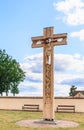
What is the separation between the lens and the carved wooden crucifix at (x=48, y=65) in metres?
17.0

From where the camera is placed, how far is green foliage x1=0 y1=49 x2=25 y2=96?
191ft

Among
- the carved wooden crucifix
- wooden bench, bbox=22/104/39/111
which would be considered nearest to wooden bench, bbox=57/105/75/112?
wooden bench, bbox=22/104/39/111

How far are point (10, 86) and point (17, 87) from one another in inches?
71.9

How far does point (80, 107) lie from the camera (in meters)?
26.3

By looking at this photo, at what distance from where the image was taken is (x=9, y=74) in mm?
59094

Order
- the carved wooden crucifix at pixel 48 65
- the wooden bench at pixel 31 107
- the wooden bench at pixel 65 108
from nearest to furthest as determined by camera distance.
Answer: the carved wooden crucifix at pixel 48 65 < the wooden bench at pixel 65 108 < the wooden bench at pixel 31 107

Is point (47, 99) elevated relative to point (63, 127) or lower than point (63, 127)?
elevated

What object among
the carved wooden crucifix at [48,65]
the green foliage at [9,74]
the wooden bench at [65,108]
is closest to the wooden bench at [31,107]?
the wooden bench at [65,108]

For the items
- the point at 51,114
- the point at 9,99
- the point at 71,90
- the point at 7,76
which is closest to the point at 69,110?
the point at 9,99

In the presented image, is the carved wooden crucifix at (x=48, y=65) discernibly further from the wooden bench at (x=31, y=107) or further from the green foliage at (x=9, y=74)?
the green foliage at (x=9, y=74)

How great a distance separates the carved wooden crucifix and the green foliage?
40816 millimetres

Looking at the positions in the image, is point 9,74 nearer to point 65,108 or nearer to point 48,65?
point 65,108

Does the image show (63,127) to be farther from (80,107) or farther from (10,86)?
(10,86)

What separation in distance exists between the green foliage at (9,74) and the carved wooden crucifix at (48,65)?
40.8 meters
